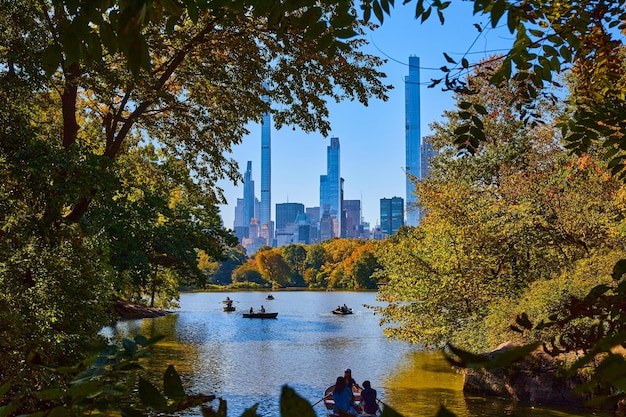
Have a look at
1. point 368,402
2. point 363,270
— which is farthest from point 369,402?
point 363,270

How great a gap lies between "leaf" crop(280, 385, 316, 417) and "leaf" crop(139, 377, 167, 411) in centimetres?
37

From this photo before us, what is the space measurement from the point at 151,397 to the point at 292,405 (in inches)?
15.6

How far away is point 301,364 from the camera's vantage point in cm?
2269

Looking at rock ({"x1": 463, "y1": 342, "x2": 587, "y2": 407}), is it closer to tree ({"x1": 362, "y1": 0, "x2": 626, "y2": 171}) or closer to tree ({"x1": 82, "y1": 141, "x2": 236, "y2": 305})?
tree ({"x1": 82, "y1": 141, "x2": 236, "y2": 305})

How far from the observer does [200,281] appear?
19.1 metres

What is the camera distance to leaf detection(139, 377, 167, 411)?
3.87 feet

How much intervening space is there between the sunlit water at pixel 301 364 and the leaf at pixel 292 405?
720 cm

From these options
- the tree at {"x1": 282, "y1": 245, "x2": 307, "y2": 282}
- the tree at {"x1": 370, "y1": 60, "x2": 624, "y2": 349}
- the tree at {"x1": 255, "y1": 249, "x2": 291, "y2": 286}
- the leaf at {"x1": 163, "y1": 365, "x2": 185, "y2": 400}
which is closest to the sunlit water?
the tree at {"x1": 370, "y1": 60, "x2": 624, "y2": 349}

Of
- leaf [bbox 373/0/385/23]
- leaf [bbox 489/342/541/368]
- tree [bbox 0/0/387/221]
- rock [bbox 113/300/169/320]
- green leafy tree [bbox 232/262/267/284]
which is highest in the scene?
tree [bbox 0/0/387/221]

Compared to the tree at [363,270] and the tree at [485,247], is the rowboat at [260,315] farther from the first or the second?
the tree at [363,270]

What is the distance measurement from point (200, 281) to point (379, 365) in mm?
7312

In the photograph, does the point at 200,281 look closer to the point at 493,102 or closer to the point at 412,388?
the point at 412,388

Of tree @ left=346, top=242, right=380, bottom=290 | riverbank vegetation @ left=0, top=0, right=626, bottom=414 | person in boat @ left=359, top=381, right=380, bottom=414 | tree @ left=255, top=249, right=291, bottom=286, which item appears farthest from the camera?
tree @ left=255, top=249, right=291, bottom=286

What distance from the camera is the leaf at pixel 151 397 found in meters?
1.18
